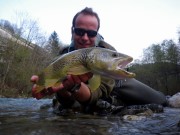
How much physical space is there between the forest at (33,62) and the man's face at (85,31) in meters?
16.7

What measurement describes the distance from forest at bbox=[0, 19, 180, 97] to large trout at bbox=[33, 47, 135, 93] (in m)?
18.2

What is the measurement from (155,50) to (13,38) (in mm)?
28388

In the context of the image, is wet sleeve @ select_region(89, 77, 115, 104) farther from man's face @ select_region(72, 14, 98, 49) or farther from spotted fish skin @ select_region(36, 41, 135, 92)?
spotted fish skin @ select_region(36, 41, 135, 92)

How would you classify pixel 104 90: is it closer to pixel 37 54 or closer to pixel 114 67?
pixel 114 67

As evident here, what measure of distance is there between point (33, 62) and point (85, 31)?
3161 cm

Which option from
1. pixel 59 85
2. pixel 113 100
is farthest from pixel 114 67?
pixel 113 100

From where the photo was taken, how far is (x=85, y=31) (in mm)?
4551

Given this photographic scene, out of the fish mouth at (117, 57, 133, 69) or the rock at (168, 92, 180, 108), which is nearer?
the fish mouth at (117, 57, 133, 69)

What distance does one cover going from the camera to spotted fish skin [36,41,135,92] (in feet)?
8.88

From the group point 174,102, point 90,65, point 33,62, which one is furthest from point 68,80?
point 33,62

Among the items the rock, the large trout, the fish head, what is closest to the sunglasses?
the large trout

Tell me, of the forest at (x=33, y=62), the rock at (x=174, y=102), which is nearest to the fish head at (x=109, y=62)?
the rock at (x=174, y=102)

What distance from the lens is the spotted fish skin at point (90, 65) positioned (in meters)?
2.71

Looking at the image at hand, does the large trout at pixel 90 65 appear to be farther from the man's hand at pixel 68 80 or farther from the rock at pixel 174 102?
the rock at pixel 174 102
